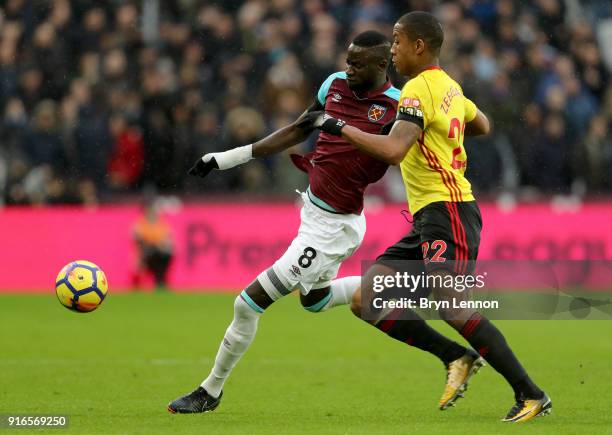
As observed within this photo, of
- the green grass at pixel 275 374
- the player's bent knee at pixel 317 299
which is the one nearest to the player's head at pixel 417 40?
the player's bent knee at pixel 317 299

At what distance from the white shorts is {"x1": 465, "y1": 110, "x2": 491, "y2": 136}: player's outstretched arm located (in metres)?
0.92

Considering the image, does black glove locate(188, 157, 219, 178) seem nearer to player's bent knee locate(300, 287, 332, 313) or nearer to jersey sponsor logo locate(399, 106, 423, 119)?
player's bent knee locate(300, 287, 332, 313)

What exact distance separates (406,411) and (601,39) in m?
13.9

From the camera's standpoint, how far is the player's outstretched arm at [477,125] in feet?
25.5

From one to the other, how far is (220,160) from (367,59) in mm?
1150

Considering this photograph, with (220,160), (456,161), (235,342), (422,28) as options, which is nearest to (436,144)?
(456,161)

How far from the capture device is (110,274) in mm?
17062

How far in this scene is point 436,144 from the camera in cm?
732

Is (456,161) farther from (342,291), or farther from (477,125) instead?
(342,291)

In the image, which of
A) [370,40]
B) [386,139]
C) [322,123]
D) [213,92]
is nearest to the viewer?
[386,139]

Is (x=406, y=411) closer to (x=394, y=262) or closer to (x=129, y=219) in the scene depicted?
(x=394, y=262)

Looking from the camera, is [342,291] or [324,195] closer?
[324,195]

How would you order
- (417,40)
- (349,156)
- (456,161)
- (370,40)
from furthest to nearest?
1. (349,156)
2. (370,40)
3. (456,161)
4. (417,40)

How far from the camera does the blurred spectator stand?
16.6 meters
